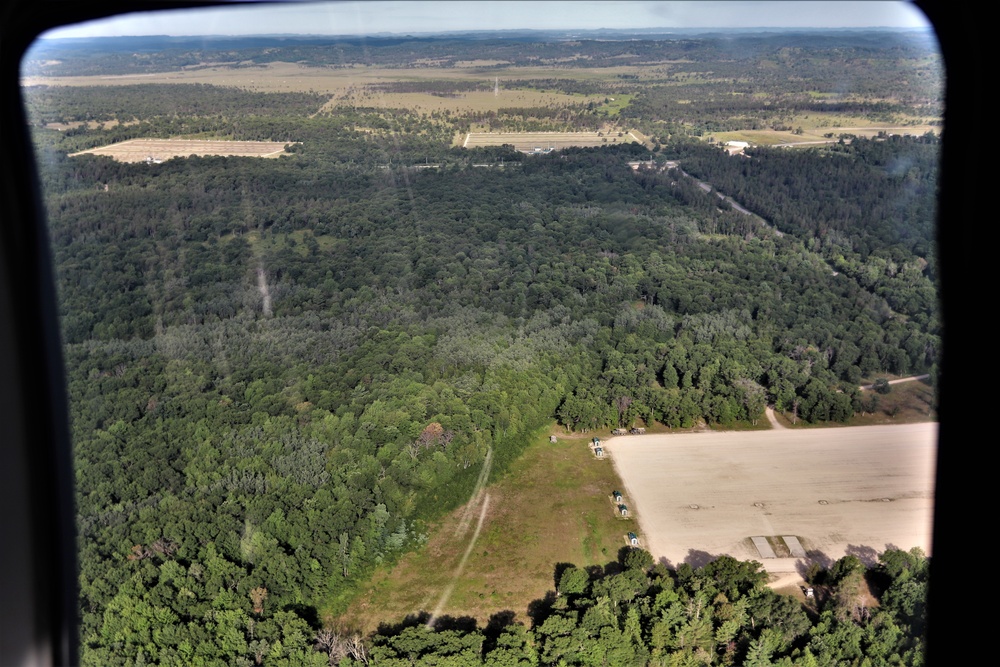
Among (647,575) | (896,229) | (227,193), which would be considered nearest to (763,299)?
(896,229)

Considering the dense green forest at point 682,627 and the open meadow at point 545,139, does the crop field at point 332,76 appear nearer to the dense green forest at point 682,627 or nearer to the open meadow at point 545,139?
the open meadow at point 545,139

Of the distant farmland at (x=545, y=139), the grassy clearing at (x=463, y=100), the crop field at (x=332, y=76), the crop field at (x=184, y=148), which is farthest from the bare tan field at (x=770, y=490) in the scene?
the distant farmland at (x=545, y=139)

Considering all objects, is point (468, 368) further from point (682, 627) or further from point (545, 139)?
point (545, 139)

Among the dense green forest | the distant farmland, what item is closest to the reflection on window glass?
the dense green forest

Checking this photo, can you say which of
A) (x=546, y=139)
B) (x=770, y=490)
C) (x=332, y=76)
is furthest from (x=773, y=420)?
(x=546, y=139)

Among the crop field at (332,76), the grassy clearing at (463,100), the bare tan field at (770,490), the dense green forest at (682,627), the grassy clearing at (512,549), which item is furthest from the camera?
the grassy clearing at (463,100)

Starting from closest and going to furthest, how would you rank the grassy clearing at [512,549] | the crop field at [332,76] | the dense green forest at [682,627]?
the dense green forest at [682,627] → the grassy clearing at [512,549] → the crop field at [332,76]
